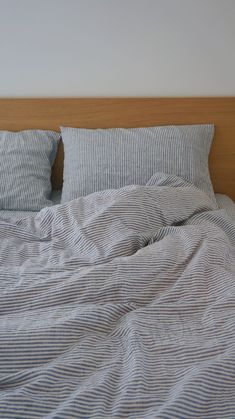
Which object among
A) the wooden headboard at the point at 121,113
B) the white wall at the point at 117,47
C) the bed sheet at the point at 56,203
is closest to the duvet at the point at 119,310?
the bed sheet at the point at 56,203

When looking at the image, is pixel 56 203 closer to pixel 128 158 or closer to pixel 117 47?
pixel 128 158

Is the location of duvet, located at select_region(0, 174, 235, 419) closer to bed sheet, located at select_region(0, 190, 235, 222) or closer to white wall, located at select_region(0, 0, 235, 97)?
bed sheet, located at select_region(0, 190, 235, 222)

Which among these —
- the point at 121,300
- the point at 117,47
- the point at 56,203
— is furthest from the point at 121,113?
the point at 121,300

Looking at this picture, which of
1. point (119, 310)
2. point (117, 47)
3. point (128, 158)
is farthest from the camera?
point (117, 47)

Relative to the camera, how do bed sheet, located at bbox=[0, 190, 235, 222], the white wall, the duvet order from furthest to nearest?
the white wall
bed sheet, located at bbox=[0, 190, 235, 222]
the duvet

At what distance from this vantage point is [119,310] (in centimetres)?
81

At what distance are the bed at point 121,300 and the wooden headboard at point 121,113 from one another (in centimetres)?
23

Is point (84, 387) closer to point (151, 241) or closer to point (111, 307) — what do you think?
point (111, 307)

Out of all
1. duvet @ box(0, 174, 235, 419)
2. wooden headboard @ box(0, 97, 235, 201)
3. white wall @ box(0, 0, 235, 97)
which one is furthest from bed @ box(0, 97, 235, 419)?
white wall @ box(0, 0, 235, 97)

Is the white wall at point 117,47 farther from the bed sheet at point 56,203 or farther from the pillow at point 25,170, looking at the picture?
the bed sheet at point 56,203

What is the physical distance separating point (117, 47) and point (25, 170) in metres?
0.71

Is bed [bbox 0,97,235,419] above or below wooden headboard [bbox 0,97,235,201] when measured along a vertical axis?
below

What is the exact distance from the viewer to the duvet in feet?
2.02

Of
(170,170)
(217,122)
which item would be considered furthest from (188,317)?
(217,122)
